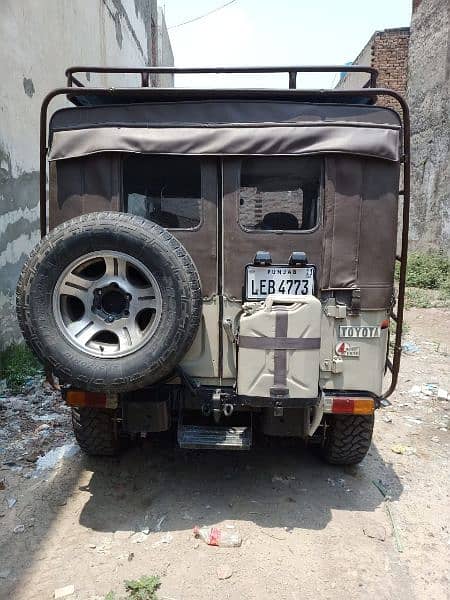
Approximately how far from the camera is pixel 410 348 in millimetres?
7086

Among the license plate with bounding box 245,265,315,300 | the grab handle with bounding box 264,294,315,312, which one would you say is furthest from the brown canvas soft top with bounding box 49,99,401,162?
the grab handle with bounding box 264,294,315,312

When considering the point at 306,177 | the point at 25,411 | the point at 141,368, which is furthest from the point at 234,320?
the point at 25,411

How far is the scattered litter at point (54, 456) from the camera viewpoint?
3754mm

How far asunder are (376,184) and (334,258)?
50 centimetres

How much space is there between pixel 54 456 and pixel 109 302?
1.64 metres

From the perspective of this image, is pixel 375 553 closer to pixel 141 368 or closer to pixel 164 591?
pixel 164 591

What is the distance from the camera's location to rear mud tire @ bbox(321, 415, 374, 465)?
3.41 metres

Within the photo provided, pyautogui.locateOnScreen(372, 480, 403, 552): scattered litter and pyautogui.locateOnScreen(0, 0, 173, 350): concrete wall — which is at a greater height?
pyautogui.locateOnScreen(0, 0, 173, 350): concrete wall

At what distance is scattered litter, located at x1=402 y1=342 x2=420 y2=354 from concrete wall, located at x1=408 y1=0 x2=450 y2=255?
19.4 feet

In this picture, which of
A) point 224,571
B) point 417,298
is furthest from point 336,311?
point 417,298

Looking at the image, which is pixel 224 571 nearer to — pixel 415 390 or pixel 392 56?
pixel 415 390

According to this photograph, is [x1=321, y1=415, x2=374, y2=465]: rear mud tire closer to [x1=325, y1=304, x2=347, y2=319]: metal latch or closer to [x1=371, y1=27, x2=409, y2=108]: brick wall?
[x1=325, y1=304, x2=347, y2=319]: metal latch

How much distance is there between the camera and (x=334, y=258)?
3.04 meters

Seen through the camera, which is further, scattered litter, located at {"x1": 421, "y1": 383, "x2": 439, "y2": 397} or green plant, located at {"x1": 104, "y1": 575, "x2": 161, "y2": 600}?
scattered litter, located at {"x1": 421, "y1": 383, "x2": 439, "y2": 397}
